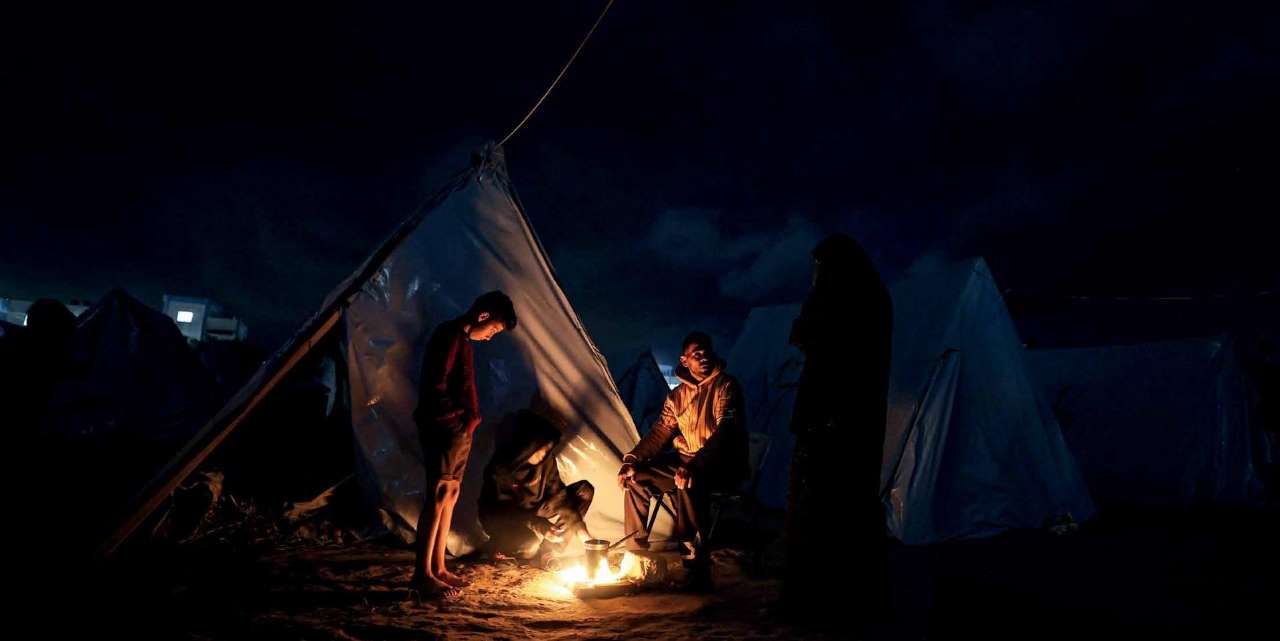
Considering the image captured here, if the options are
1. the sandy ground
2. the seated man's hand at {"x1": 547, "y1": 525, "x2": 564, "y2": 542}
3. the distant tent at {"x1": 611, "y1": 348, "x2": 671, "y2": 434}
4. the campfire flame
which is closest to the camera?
the sandy ground

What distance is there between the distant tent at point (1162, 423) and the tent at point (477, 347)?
8.08m

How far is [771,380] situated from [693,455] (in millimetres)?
3929

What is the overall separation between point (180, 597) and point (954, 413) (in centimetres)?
663

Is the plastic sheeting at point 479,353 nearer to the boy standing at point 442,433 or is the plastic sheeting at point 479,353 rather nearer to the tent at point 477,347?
the tent at point 477,347

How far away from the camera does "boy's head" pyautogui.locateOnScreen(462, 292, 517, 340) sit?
155 inches

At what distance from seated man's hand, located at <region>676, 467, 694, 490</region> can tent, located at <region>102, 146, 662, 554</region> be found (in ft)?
3.47

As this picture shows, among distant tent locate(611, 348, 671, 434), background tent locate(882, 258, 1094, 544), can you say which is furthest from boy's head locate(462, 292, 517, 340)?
distant tent locate(611, 348, 671, 434)

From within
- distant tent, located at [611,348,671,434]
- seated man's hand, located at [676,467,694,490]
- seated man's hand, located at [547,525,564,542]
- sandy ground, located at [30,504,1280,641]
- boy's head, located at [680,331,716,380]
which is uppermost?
distant tent, located at [611,348,671,434]

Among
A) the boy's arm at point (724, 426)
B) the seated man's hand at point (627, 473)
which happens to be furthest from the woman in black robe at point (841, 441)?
the seated man's hand at point (627, 473)

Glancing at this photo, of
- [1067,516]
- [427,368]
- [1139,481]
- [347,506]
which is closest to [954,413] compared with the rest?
[1067,516]

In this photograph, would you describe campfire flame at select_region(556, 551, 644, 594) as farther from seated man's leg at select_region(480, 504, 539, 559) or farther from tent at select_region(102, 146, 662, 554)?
tent at select_region(102, 146, 662, 554)

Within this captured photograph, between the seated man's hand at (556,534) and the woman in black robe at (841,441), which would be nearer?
the woman in black robe at (841,441)

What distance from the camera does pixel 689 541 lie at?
406 centimetres

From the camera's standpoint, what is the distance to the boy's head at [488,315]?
155 inches
